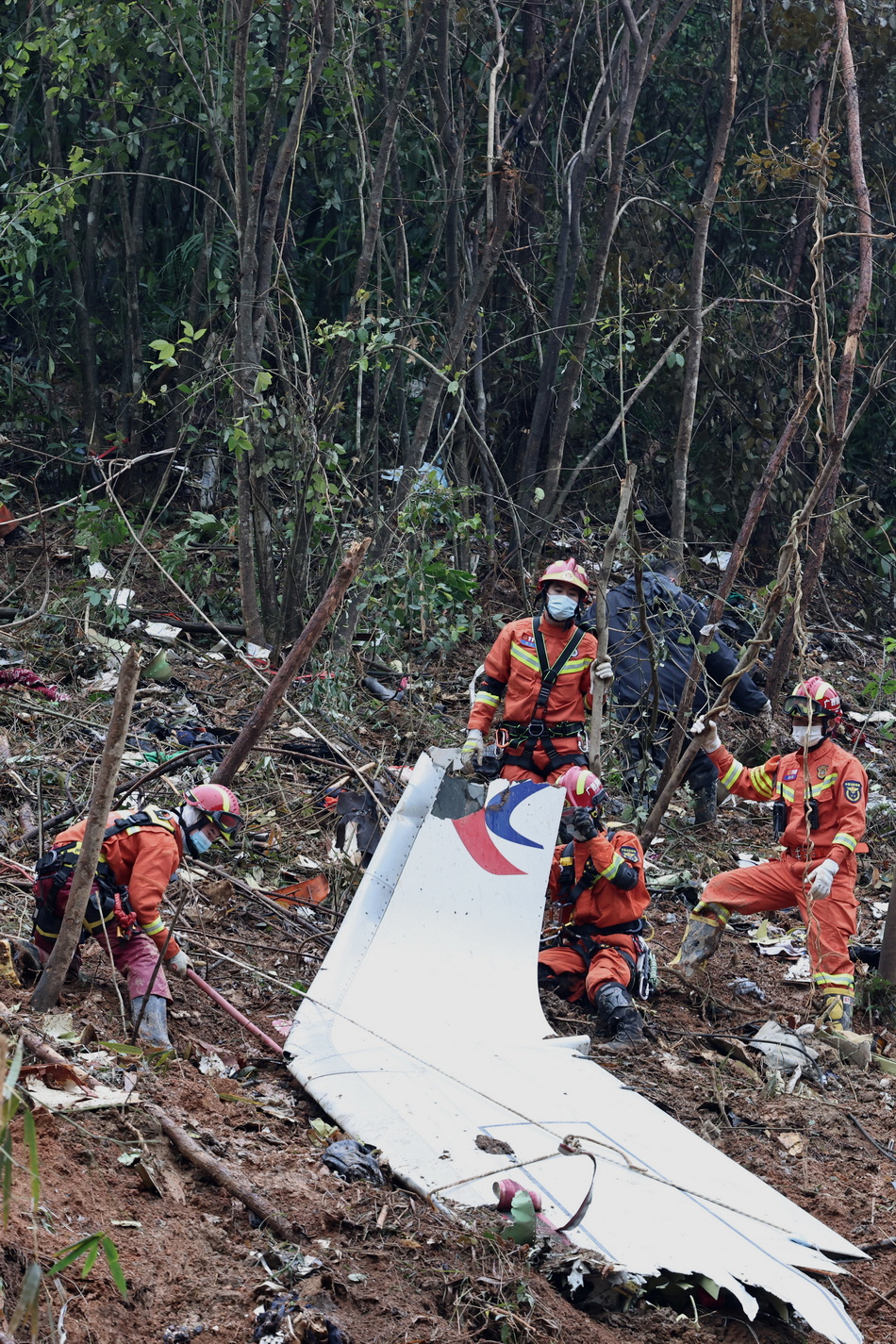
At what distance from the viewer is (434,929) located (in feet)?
15.0

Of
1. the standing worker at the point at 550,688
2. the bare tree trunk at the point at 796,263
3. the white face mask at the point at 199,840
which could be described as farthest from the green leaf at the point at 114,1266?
the bare tree trunk at the point at 796,263

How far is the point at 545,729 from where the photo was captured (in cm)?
608

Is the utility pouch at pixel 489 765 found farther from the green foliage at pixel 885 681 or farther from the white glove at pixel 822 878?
the green foliage at pixel 885 681

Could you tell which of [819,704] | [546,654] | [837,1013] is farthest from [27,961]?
[819,704]

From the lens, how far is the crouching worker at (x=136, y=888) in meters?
3.96

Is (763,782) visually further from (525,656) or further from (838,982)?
(525,656)

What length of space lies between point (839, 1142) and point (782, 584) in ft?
7.02

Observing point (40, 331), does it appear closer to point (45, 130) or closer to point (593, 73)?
point (45, 130)

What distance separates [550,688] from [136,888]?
2630 millimetres

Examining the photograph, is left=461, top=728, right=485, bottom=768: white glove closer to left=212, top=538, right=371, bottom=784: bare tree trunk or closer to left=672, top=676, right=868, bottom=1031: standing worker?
left=672, top=676, right=868, bottom=1031: standing worker

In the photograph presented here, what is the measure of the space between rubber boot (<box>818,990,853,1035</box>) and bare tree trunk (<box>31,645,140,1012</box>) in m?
3.12

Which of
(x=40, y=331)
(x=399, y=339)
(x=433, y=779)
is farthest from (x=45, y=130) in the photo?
(x=433, y=779)

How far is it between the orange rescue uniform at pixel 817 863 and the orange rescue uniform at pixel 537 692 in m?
0.72

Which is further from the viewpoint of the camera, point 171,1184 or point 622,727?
point 622,727
